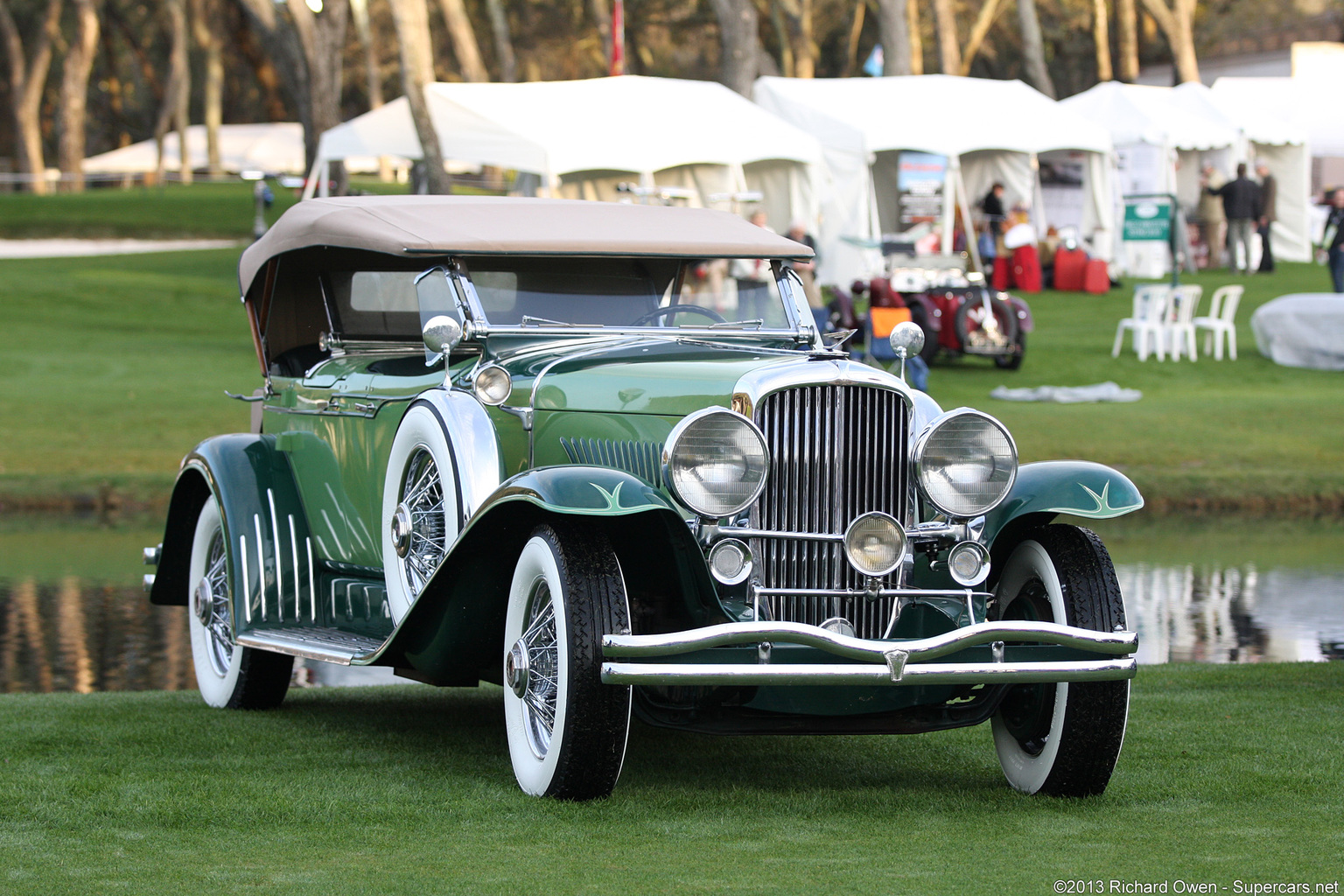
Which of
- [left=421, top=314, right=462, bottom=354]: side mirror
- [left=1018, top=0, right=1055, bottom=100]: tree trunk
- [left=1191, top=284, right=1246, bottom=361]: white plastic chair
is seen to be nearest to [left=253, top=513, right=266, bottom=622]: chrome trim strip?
[left=421, top=314, right=462, bottom=354]: side mirror

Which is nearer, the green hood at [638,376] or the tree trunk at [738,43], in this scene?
the green hood at [638,376]

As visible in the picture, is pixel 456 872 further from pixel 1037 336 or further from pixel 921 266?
pixel 1037 336

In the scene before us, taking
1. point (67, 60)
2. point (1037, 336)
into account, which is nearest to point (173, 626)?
point (1037, 336)

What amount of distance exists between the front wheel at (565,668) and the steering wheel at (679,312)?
1.61m

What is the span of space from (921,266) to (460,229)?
15.5m

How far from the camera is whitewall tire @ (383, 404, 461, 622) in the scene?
A: 18.6ft

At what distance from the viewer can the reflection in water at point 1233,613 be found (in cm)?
891

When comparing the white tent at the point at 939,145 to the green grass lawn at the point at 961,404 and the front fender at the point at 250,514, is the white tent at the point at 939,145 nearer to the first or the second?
the green grass lawn at the point at 961,404

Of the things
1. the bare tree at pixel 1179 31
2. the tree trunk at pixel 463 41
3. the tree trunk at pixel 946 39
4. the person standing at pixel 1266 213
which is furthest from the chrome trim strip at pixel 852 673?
the bare tree at pixel 1179 31

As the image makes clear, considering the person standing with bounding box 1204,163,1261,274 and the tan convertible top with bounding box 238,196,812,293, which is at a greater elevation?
the person standing with bounding box 1204,163,1261,274

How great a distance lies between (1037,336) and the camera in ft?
76.7

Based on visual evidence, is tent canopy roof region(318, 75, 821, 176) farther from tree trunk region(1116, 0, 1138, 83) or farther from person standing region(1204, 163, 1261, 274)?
tree trunk region(1116, 0, 1138, 83)

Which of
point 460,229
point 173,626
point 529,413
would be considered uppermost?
point 460,229

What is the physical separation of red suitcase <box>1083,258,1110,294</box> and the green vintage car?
73.5 ft
